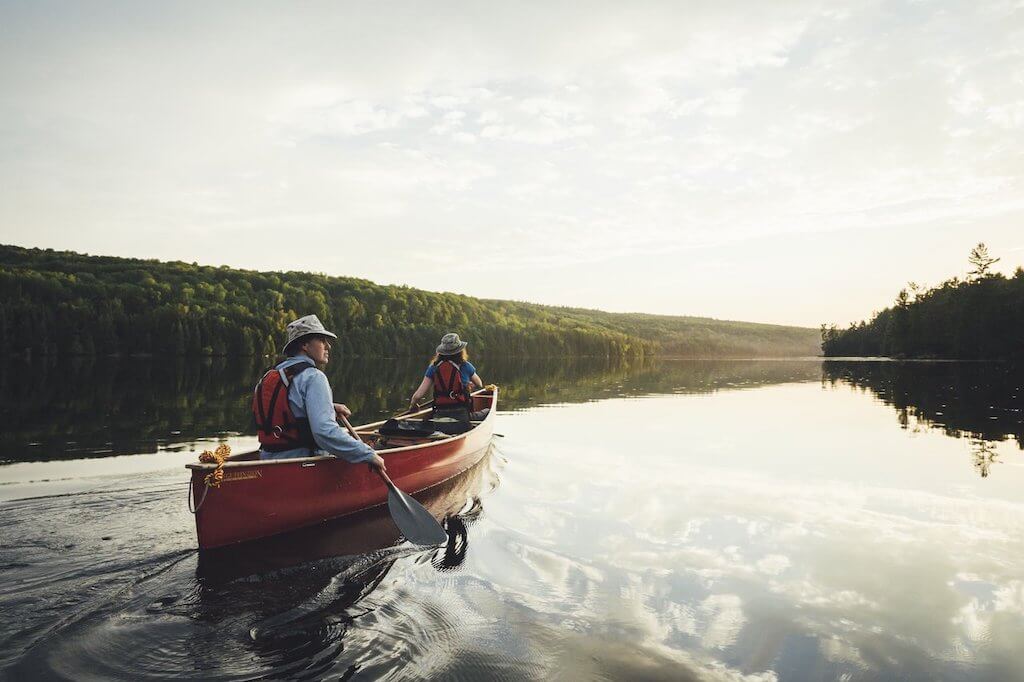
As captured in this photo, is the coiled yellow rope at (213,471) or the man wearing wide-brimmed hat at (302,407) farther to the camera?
the man wearing wide-brimmed hat at (302,407)

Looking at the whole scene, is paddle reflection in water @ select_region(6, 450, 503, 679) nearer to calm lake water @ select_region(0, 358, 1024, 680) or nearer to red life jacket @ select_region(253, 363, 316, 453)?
calm lake water @ select_region(0, 358, 1024, 680)

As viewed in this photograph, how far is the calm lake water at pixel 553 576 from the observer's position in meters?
4.45

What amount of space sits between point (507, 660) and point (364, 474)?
167 inches

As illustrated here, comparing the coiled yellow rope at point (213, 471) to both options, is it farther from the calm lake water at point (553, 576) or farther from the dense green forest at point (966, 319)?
the dense green forest at point (966, 319)

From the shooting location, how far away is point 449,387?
1262cm

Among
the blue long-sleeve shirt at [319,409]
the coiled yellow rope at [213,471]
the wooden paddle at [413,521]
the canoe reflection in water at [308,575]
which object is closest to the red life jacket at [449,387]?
the canoe reflection in water at [308,575]

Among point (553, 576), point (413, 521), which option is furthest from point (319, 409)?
point (553, 576)

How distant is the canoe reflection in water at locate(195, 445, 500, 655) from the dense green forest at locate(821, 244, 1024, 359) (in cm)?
7978

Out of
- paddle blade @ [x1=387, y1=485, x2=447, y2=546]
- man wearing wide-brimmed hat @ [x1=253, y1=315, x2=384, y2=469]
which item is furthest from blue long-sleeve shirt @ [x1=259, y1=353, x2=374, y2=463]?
paddle blade @ [x1=387, y1=485, x2=447, y2=546]

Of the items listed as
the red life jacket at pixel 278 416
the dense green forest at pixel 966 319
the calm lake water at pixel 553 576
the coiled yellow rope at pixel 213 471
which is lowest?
the calm lake water at pixel 553 576

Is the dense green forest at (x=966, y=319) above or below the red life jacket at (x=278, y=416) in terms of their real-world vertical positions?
above

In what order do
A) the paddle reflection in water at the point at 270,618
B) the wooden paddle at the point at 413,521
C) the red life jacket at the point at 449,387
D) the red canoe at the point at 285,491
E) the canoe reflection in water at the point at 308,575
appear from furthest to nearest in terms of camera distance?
the red life jacket at the point at 449,387 < the wooden paddle at the point at 413,521 < the red canoe at the point at 285,491 < the canoe reflection in water at the point at 308,575 < the paddle reflection in water at the point at 270,618

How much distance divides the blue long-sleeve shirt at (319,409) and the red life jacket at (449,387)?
5.55m

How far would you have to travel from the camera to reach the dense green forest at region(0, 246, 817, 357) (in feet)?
253
